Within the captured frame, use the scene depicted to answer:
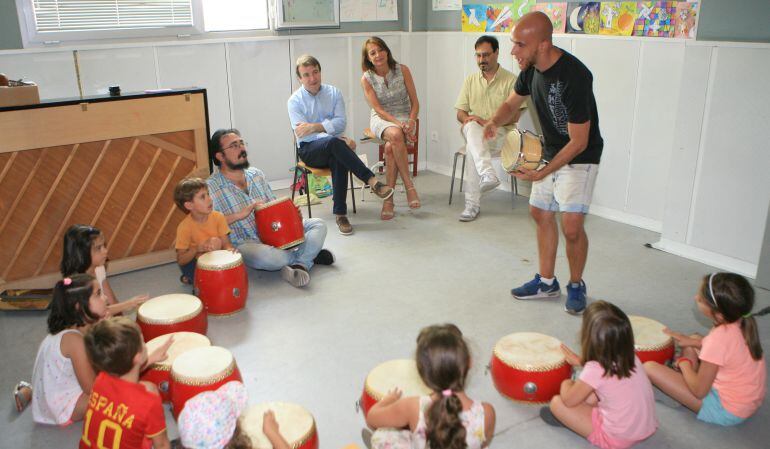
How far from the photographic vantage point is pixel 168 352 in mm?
2711

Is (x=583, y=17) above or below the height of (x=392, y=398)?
above

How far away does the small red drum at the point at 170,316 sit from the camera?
2955 mm

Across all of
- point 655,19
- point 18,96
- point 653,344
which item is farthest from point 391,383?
point 655,19

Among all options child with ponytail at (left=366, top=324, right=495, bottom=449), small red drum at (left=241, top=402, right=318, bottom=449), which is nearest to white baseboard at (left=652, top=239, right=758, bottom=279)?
child with ponytail at (left=366, top=324, right=495, bottom=449)

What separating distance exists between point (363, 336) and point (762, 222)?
8.26 feet

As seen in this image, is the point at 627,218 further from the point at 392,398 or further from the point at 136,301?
the point at 136,301

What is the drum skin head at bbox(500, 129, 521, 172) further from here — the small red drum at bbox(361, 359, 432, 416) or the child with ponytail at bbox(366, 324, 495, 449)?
the child with ponytail at bbox(366, 324, 495, 449)

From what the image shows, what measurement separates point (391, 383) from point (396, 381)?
0.02 metres

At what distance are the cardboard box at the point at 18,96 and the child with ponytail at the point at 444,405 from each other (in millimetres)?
2943

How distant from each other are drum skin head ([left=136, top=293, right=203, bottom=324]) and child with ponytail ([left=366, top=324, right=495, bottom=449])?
134cm

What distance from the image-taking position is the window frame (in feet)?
15.6

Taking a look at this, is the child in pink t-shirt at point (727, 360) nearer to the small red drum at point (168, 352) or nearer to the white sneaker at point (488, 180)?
the small red drum at point (168, 352)

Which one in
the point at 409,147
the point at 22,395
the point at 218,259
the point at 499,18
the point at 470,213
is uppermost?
the point at 499,18

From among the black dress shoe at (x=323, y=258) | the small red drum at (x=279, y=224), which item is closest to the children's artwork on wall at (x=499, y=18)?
the black dress shoe at (x=323, y=258)
